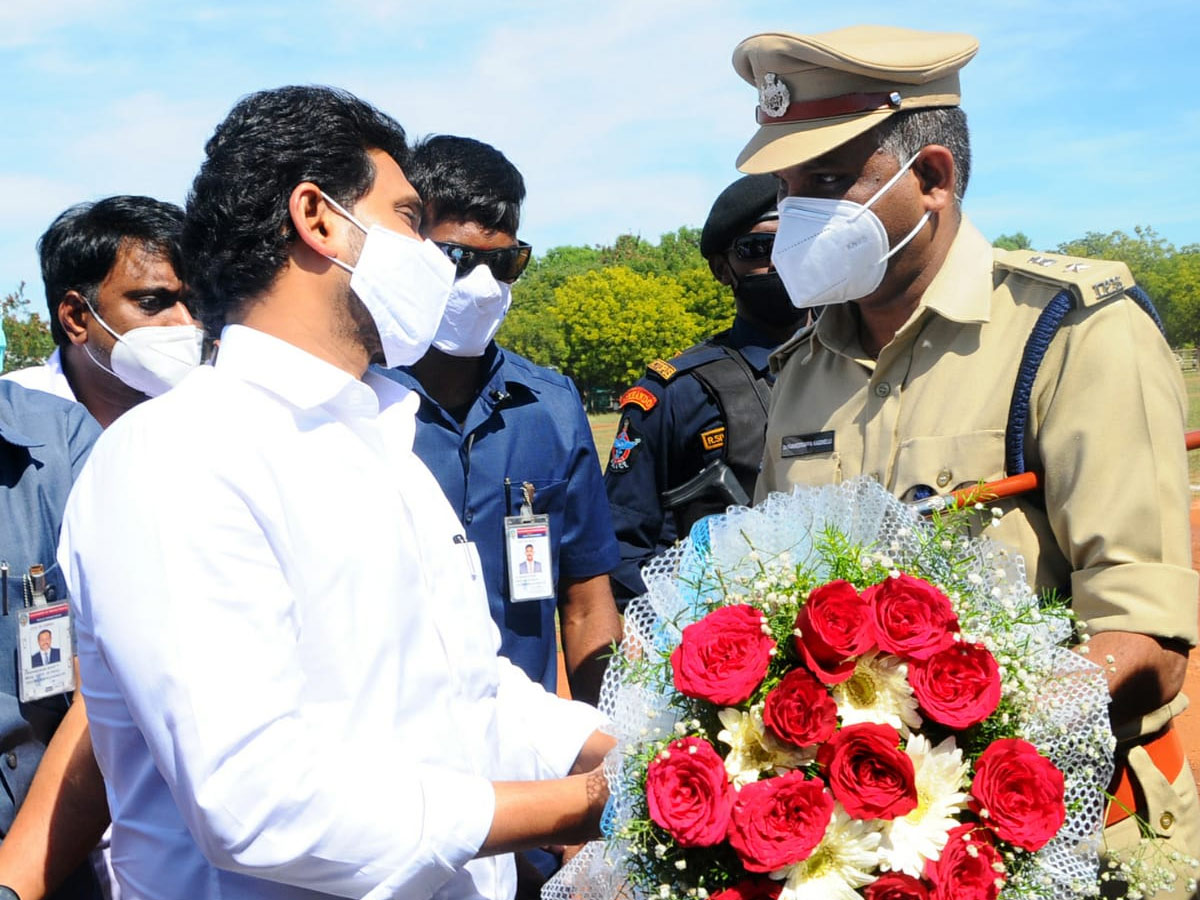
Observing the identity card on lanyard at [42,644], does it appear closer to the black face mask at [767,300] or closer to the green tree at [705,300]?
the black face mask at [767,300]

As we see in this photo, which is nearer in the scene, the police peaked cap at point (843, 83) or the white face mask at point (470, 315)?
the police peaked cap at point (843, 83)

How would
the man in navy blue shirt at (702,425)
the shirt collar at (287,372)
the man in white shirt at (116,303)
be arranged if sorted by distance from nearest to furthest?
the shirt collar at (287,372)
the man in white shirt at (116,303)
the man in navy blue shirt at (702,425)

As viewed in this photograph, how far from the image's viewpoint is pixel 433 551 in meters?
2.12

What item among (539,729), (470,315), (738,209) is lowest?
(539,729)

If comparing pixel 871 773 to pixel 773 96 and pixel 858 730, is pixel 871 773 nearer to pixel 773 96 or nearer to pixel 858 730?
pixel 858 730

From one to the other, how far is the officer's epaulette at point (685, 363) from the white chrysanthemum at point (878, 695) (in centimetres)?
298

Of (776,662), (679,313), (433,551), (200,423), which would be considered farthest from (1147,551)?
(679,313)

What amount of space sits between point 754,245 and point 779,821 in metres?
3.36

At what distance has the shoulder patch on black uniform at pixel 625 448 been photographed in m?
4.59

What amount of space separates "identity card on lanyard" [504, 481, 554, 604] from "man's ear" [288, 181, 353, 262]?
1.44 meters

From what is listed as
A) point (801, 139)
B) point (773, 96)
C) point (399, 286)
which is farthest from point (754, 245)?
point (399, 286)

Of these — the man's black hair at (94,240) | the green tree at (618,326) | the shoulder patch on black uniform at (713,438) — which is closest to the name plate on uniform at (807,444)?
the shoulder patch on black uniform at (713,438)

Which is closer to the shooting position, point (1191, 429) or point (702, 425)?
point (702, 425)

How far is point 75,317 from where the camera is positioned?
387 centimetres
